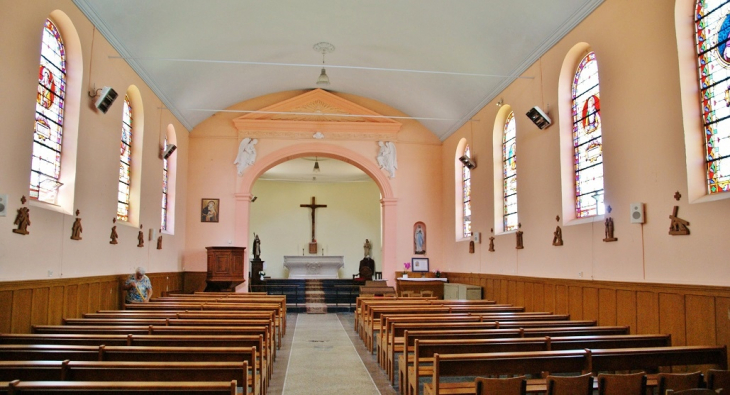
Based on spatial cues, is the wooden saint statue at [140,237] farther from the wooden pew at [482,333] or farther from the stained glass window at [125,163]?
the wooden pew at [482,333]

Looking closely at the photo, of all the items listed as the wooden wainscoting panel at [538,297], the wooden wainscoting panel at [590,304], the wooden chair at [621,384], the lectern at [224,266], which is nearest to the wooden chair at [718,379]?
the wooden chair at [621,384]

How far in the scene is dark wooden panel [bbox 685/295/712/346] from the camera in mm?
5660

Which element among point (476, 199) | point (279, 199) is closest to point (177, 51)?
point (476, 199)

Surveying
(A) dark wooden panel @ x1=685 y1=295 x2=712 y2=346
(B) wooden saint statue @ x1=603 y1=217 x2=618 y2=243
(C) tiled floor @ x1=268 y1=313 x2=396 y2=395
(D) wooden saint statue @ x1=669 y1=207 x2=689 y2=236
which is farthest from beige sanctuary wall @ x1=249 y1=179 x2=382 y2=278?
(A) dark wooden panel @ x1=685 y1=295 x2=712 y2=346

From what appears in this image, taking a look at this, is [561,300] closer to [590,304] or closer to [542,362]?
[590,304]

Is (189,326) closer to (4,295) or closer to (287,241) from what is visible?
(4,295)

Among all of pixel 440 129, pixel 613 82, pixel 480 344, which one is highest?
pixel 440 129

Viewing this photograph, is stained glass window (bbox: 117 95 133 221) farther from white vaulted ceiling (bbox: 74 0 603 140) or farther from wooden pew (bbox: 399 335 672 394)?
wooden pew (bbox: 399 335 672 394)

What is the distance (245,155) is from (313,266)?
7.08m

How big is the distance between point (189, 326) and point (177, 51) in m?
6.35

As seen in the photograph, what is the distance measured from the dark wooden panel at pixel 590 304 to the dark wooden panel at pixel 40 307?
7.42 meters

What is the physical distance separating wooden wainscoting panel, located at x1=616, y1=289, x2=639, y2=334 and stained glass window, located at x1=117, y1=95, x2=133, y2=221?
27.8 feet

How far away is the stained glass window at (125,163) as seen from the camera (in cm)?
1042

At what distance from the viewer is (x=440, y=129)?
1559 centimetres
